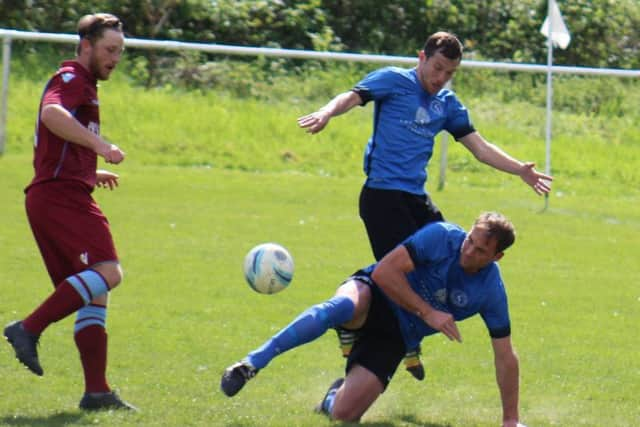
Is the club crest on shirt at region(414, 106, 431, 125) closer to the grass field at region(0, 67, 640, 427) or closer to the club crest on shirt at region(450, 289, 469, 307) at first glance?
the club crest on shirt at region(450, 289, 469, 307)

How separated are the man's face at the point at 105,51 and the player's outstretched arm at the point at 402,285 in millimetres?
1722

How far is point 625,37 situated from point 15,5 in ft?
34.9

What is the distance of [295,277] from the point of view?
10.3 m

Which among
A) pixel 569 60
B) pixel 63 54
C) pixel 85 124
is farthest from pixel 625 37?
pixel 85 124

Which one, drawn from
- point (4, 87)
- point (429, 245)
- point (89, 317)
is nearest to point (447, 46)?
point (429, 245)

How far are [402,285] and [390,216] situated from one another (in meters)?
1.00

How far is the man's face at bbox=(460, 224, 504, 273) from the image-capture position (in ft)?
19.6

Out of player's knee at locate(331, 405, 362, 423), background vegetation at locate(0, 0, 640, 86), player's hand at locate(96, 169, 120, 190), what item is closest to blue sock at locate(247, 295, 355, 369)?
player's knee at locate(331, 405, 362, 423)

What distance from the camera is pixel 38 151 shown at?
6.23 metres

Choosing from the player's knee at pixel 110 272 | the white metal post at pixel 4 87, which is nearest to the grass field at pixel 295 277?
the white metal post at pixel 4 87

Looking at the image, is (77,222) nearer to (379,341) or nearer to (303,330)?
(303,330)

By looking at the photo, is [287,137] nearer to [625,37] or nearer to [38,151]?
[625,37]

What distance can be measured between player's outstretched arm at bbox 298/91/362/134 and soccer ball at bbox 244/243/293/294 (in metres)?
0.82

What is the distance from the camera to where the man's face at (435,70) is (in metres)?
7.00
